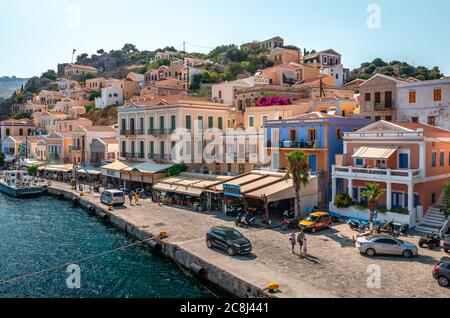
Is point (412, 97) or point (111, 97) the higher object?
point (111, 97)

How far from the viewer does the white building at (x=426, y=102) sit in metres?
34.2

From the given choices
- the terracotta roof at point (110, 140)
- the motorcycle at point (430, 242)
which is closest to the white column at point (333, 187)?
the motorcycle at point (430, 242)

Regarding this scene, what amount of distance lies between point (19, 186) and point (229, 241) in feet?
137

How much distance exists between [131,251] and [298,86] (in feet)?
161

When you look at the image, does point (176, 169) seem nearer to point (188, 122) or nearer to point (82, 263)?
point (188, 122)

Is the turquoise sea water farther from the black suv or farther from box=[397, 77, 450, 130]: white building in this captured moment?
box=[397, 77, 450, 130]: white building

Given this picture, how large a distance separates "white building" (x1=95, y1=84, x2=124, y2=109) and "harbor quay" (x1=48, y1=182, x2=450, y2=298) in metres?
71.6

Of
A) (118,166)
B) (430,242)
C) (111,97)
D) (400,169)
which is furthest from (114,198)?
(111,97)

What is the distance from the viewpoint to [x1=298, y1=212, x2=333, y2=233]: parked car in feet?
90.7

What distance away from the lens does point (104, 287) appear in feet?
70.8

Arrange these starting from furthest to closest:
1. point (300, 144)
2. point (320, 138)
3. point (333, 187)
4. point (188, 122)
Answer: point (188, 122)
point (300, 144)
point (320, 138)
point (333, 187)

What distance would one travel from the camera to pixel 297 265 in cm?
2089

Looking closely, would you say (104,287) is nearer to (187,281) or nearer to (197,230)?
(187,281)

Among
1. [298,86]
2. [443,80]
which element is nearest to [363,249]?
[443,80]
